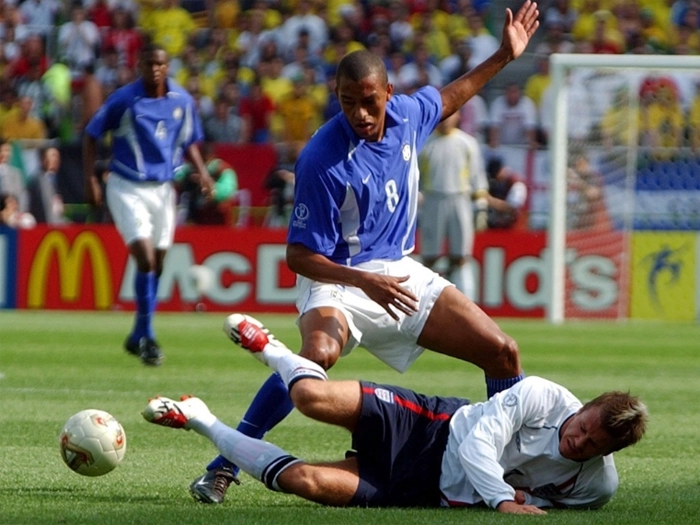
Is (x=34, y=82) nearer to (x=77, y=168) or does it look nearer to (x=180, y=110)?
(x=77, y=168)

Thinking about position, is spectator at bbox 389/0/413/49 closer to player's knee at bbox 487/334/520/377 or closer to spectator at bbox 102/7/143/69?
spectator at bbox 102/7/143/69

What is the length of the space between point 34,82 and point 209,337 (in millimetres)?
8801

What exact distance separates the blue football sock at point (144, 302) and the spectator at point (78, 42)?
11.6m

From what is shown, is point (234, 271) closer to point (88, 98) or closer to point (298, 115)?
point (298, 115)

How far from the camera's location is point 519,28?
713cm

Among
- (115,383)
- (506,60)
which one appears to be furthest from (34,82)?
(506,60)

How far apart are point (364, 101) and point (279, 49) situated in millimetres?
16815

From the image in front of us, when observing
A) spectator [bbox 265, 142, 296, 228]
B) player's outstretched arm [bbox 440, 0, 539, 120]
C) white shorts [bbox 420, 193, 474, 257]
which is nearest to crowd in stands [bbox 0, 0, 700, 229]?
spectator [bbox 265, 142, 296, 228]

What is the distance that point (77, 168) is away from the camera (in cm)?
1950

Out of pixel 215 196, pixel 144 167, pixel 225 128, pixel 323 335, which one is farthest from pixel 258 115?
pixel 323 335

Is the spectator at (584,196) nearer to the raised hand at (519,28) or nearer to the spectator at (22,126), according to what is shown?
the spectator at (22,126)

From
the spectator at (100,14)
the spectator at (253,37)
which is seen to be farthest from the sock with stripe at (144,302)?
the spectator at (100,14)

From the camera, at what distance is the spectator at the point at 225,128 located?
806 inches

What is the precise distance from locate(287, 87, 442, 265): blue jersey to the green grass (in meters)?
1.19
